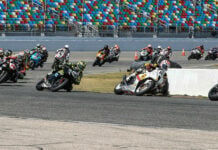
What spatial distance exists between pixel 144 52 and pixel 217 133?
28.0 m

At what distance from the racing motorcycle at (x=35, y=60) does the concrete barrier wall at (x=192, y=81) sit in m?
13.3

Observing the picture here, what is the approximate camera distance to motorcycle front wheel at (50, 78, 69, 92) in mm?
17666

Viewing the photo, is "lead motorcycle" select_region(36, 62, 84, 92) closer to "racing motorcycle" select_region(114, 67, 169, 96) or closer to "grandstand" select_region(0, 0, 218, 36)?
"racing motorcycle" select_region(114, 67, 169, 96)

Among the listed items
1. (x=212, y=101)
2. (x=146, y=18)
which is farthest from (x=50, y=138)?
(x=146, y=18)

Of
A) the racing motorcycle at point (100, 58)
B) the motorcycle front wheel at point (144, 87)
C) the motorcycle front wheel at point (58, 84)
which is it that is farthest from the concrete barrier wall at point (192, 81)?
the racing motorcycle at point (100, 58)

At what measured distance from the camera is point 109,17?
4894cm

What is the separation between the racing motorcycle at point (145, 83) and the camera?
16.9m

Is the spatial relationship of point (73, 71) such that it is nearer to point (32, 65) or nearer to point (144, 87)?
point (144, 87)

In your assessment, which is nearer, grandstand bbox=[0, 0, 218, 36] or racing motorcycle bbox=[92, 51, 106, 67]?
racing motorcycle bbox=[92, 51, 106, 67]

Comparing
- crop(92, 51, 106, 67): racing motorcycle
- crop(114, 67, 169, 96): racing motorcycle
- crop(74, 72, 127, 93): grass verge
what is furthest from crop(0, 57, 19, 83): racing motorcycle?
→ crop(92, 51, 106, 67): racing motorcycle

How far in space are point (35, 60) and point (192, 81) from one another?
14278 millimetres

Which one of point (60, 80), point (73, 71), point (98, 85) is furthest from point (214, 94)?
point (98, 85)

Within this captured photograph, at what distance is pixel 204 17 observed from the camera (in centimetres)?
5591

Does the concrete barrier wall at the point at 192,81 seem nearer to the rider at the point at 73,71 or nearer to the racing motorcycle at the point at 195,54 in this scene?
the rider at the point at 73,71
